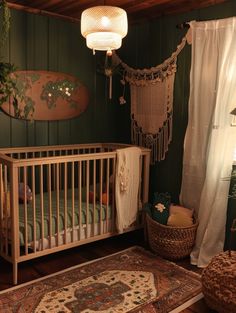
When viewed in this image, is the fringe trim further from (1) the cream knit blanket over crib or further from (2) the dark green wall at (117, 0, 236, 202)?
(1) the cream knit blanket over crib

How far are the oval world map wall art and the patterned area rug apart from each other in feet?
5.08

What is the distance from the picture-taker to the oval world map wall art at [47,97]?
320 cm

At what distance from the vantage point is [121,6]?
10.3 ft

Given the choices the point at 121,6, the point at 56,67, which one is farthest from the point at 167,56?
the point at 56,67

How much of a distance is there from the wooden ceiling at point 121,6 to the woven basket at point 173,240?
1965mm

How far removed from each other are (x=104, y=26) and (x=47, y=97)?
1.42m

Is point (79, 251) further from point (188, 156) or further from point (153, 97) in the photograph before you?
point (153, 97)

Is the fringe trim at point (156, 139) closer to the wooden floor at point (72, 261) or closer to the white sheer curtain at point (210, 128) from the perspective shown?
the white sheer curtain at point (210, 128)

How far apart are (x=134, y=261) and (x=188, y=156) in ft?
3.47

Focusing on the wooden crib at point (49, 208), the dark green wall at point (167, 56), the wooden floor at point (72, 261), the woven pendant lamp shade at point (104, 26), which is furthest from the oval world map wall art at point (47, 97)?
the wooden floor at point (72, 261)

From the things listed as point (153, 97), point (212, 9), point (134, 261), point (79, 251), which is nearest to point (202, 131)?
point (153, 97)

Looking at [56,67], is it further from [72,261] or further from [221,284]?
[221,284]

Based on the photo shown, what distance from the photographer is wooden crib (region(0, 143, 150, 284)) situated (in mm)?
2482

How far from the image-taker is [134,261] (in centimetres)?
288
